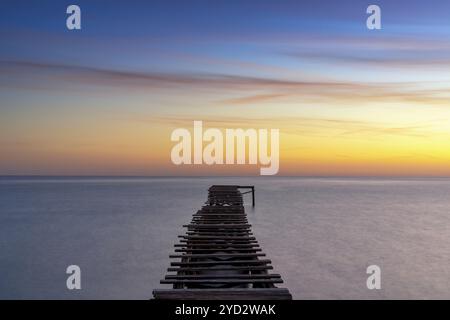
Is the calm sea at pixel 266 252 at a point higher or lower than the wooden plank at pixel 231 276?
lower

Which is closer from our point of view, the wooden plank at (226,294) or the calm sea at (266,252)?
the wooden plank at (226,294)

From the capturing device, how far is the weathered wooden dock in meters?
7.94

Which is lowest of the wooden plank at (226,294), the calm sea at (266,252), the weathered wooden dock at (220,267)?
the calm sea at (266,252)

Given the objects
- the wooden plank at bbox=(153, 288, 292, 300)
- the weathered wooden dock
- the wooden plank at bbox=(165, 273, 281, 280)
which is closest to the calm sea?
the weathered wooden dock

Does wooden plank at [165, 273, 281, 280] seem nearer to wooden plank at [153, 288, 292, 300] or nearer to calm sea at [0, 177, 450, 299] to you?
wooden plank at [153, 288, 292, 300]

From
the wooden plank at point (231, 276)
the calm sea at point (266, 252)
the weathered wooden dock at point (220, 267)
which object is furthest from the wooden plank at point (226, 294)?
the calm sea at point (266, 252)

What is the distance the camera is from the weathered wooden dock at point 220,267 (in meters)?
7.94

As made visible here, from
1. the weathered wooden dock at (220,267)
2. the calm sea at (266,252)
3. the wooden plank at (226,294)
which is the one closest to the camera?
the wooden plank at (226,294)

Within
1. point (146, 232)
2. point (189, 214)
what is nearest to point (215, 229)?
point (146, 232)

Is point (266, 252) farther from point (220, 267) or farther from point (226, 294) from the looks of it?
point (226, 294)

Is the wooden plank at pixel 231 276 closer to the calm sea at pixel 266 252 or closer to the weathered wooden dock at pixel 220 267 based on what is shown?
the weathered wooden dock at pixel 220 267

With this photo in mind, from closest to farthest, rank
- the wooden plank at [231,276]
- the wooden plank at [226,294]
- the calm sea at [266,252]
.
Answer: the wooden plank at [226,294], the wooden plank at [231,276], the calm sea at [266,252]

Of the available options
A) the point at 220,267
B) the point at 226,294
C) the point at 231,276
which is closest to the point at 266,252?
the point at 220,267

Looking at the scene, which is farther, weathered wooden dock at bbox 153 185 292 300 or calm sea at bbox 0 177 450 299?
calm sea at bbox 0 177 450 299
